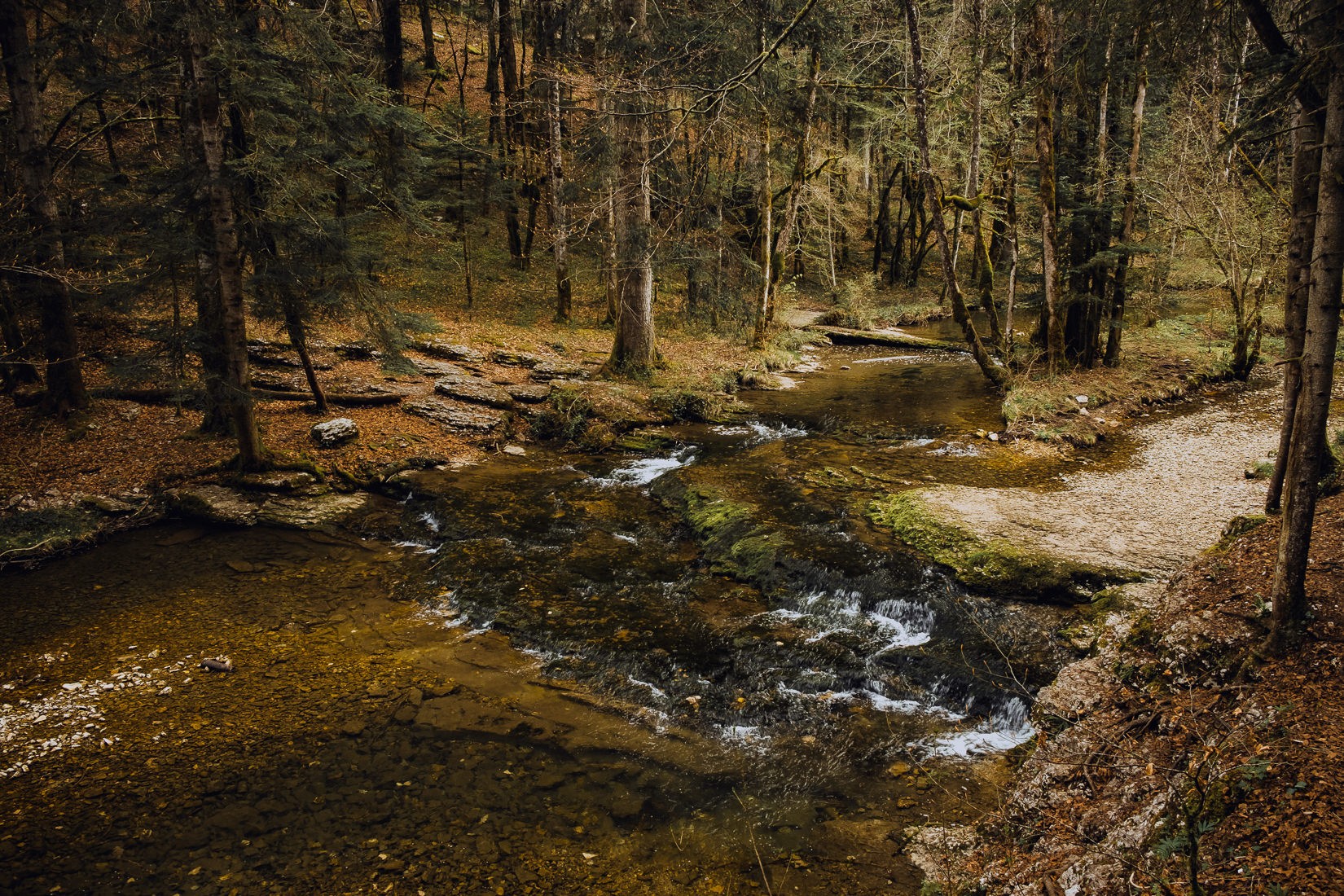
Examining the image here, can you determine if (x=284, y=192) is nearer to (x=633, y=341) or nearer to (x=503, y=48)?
(x=633, y=341)

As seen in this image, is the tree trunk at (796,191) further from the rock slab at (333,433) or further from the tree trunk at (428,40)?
the tree trunk at (428,40)

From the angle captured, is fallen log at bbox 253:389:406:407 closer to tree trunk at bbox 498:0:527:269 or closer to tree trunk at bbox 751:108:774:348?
tree trunk at bbox 751:108:774:348

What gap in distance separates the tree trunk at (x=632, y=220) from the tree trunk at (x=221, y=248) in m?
6.68

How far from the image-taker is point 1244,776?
3465 mm

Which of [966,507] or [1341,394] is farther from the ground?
[1341,394]

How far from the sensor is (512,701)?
6.39 metres

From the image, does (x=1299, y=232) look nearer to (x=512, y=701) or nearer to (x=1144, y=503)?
(x=1144, y=503)

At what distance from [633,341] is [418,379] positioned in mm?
5235

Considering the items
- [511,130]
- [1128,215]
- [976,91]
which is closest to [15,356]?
[511,130]

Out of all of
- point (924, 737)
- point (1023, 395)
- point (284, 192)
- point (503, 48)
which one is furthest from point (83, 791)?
point (503, 48)

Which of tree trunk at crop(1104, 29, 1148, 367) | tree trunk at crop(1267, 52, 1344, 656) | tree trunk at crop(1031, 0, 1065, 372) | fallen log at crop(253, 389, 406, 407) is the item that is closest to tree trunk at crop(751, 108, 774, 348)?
tree trunk at crop(1031, 0, 1065, 372)

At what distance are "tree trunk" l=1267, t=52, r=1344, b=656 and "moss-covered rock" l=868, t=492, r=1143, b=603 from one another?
3.39 meters

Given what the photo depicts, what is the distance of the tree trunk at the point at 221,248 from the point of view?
344 inches

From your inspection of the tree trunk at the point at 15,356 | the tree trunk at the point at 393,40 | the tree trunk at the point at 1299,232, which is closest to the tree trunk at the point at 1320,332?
the tree trunk at the point at 1299,232
